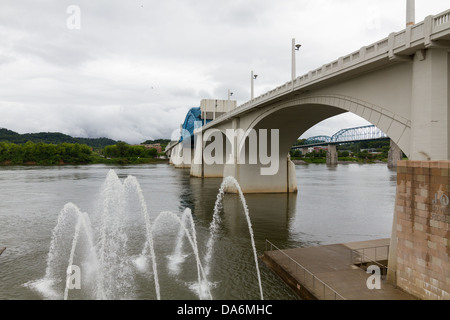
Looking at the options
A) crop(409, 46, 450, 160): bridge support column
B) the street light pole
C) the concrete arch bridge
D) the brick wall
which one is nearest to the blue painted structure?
the concrete arch bridge

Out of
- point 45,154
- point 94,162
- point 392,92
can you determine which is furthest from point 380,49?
point 94,162

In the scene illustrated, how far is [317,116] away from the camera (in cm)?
3120

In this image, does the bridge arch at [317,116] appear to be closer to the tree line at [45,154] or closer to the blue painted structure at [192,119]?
the blue painted structure at [192,119]

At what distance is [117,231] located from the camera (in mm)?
20547

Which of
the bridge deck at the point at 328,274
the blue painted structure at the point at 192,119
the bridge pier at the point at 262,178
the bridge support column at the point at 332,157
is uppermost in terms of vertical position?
the blue painted structure at the point at 192,119

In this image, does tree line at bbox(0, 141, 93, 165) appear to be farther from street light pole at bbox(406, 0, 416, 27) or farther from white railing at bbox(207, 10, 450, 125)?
street light pole at bbox(406, 0, 416, 27)

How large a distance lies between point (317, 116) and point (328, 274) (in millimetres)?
22167

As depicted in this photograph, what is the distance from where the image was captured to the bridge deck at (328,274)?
998 cm

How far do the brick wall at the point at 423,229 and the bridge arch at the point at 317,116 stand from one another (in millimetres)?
3047

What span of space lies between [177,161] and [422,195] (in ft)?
344

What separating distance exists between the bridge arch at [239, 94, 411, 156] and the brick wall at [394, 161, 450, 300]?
305cm

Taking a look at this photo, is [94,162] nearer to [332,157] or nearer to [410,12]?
[332,157]

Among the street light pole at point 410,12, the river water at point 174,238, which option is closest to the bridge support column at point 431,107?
the street light pole at point 410,12
